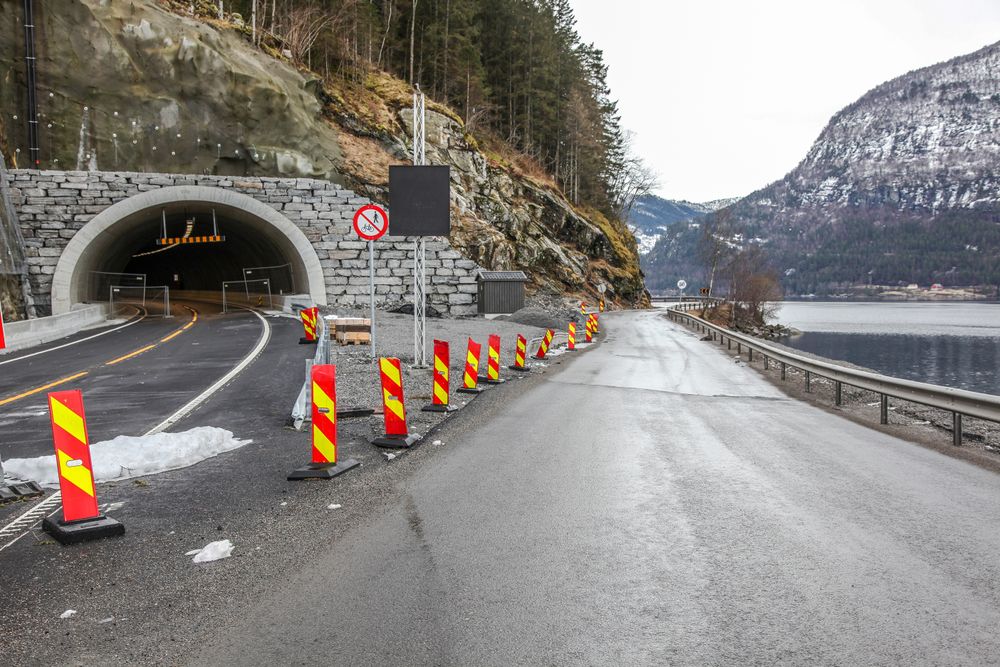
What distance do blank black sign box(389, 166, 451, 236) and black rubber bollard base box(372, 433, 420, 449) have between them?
7.11 meters

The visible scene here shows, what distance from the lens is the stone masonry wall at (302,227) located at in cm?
2812

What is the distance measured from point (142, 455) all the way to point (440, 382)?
485cm

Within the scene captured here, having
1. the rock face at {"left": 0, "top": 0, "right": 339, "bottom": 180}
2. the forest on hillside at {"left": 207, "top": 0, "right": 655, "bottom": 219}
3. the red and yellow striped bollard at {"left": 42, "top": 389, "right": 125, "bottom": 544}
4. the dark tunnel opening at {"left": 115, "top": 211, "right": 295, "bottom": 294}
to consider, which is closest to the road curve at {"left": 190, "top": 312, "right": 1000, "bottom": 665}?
the red and yellow striped bollard at {"left": 42, "top": 389, "right": 125, "bottom": 544}

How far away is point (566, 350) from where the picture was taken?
2417 cm

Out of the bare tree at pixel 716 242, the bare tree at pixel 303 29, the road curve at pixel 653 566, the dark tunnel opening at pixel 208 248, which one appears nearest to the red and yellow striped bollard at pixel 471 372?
the road curve at pixel 653 566

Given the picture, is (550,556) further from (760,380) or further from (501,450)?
(760,380)

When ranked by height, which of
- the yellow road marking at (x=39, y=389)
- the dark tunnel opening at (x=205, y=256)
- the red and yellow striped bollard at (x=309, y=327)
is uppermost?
the dark tunnel opening at (x=205, y=256)

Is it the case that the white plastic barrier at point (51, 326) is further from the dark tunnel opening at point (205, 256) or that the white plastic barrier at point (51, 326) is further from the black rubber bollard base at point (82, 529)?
the black rubber bollard base at point (82, 529)

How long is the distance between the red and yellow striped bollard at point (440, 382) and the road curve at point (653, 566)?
271cm

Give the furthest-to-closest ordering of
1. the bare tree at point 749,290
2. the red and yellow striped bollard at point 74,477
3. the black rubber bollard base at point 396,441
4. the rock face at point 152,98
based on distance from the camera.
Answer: the bare tree at point 749,290 < the rock face at point 152,98 < the black rubber bollard base at point 396,441 < the red and yellow striped bollard at point 74,477

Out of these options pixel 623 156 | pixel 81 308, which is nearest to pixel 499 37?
pixel 623 156

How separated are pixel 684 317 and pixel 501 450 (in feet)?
→ 129

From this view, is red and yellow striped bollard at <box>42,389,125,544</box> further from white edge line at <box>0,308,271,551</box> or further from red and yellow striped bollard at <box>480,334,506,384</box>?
red and yellow striped bollard at <box>480,334,506,384</box>

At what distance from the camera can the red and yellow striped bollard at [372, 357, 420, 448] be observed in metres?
8.84
